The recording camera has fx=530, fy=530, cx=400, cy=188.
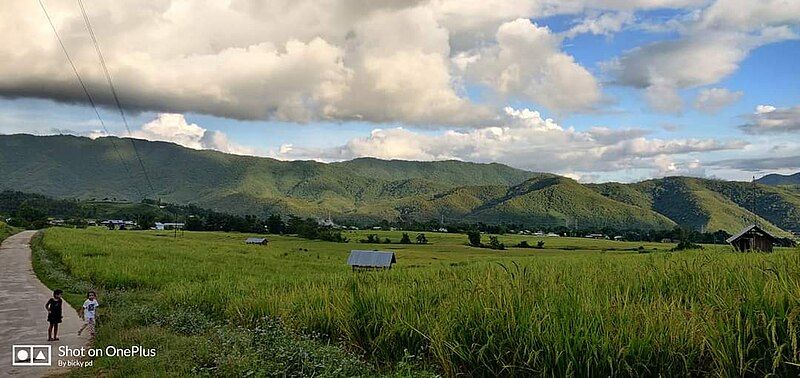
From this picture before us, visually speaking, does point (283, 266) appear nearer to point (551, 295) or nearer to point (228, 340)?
point (228, 340)

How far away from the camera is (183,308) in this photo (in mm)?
17031

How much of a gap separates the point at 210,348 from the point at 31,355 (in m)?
4.85

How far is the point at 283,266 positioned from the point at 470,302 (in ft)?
118

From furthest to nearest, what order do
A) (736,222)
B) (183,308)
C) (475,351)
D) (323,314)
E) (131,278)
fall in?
(736,222) → (131,278) → (183,308) → (323,314) → (475,351)

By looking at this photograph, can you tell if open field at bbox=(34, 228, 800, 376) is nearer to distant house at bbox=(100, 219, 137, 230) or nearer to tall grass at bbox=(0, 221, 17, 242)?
tall grass at bbox=(0, 221, 17, 242)

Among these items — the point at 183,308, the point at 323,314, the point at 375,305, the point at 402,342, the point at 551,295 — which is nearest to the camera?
the point at 551,295

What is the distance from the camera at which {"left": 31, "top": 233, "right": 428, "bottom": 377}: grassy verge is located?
885cm

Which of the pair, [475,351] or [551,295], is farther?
[551,295]

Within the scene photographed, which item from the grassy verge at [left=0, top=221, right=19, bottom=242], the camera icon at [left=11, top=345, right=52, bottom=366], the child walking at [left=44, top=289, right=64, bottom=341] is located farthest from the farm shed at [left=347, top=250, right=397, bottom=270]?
the grassy verge at [left=0, top=221, right=19, bottom=242]

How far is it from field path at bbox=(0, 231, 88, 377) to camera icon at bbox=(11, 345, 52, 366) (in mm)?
114

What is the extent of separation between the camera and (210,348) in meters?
10.8

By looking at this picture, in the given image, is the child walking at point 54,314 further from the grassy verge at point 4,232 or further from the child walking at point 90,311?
the grassy verge at point 4,232

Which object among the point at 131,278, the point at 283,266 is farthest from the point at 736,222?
the point at 131,278

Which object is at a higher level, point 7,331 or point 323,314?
point 323,314
